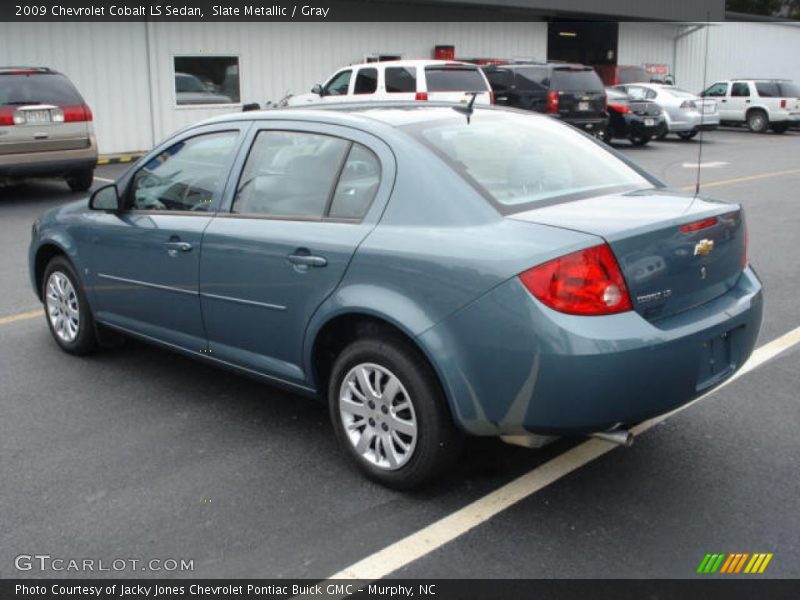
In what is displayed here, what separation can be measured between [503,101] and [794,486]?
17173mm

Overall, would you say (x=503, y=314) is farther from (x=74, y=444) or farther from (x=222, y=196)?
(x=74, y=444)

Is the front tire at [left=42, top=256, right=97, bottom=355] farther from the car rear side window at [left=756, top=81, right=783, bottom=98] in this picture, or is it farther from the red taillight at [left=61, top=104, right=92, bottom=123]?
the car rear side window at [left=756, top=81, right=783, bottom=98]

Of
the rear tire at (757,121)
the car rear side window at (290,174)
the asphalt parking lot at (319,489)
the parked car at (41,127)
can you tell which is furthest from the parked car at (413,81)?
the rear tire at (757,121)

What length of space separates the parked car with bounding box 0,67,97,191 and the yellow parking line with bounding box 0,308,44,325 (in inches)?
243

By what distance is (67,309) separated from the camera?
19.3ft

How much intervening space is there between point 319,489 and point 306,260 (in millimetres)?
1012

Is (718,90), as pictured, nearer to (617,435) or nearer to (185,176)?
(185,176)

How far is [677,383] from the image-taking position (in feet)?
11.5

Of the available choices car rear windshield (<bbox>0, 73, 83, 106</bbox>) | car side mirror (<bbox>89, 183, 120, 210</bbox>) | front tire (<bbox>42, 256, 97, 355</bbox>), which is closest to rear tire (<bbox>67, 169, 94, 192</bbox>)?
car rear windshield (<bbox>0, 73, 83, 106</bbox>)

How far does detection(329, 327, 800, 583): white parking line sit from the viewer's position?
334 centimetres

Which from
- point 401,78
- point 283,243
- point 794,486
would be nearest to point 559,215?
point 283,243

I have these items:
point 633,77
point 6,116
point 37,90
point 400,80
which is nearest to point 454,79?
point 400,80

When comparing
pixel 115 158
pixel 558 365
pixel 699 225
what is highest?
pixel 699 225

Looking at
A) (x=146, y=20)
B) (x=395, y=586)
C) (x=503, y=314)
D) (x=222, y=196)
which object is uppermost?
(x=146, y=20)
